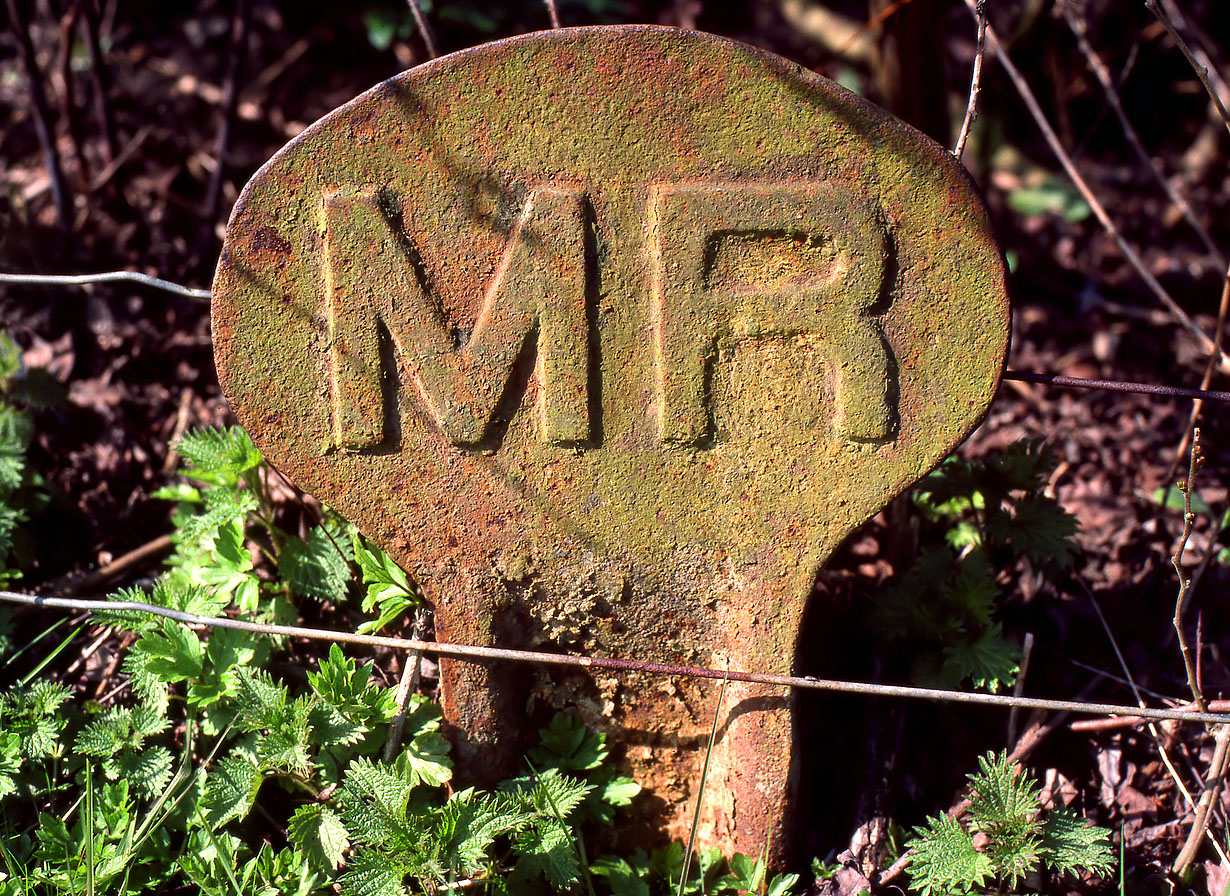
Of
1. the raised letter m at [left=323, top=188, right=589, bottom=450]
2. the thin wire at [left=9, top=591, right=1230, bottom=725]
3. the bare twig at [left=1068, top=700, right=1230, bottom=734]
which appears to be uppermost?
the raised letter m at [left=323, top=188, right=589, bottom=450]

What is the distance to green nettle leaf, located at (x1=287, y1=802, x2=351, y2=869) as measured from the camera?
5.32 ft

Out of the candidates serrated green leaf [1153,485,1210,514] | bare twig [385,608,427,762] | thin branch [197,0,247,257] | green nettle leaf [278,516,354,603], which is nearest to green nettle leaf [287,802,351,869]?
bare twig [385,608,427,762]

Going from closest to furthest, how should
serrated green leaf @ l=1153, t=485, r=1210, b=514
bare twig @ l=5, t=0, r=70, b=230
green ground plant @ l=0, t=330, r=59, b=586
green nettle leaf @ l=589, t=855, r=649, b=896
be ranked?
1. green nettle leaf @ l=589, t=855, r=649, b=896
2. green ground plant @ l=0, t=330, r=59, b=586
3. serrated green leaf @ l=1153, t=485, r=1210, b=514
4. bare twig @ l=5, t=0, r=70, b=230

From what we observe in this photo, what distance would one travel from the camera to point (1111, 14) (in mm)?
3992

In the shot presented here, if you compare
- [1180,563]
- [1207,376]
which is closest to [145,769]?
[1180,563]

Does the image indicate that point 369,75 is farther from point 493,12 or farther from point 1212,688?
point 1212,688

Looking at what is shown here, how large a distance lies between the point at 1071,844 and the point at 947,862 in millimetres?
212

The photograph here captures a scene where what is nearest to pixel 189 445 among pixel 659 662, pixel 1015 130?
pixel 659 662

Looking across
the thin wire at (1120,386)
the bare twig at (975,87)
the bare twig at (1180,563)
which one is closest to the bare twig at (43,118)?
the bare twig at (975,87)

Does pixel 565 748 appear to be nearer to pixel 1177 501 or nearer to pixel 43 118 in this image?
pixel 1177 501

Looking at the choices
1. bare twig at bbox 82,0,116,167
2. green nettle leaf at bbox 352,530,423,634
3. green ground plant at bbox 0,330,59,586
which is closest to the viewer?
green nettle leaf at bbox 352,530,423,634

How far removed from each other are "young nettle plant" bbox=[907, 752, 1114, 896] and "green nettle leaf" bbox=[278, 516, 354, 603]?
1161 millimetres

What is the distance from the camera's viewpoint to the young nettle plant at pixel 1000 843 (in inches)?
62.1

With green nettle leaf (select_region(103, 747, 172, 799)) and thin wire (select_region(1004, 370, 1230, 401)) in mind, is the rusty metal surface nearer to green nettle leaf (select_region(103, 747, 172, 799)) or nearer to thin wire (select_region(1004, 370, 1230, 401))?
thin wire (select_region(1004, 370, 1230, 401))
